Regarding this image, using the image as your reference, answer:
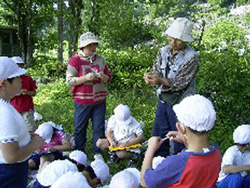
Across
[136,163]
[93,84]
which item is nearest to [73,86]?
[93,84]

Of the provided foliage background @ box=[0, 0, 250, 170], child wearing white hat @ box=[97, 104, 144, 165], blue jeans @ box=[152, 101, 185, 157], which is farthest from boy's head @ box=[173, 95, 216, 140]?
foliage background @ box=[0, 0, 250, 170]

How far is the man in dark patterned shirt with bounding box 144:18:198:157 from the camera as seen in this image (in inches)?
123

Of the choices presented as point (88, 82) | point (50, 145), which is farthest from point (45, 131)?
point (88, 82)

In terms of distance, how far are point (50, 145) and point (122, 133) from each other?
1.06 m

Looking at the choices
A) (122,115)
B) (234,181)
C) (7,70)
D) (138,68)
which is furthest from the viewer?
(138,68)

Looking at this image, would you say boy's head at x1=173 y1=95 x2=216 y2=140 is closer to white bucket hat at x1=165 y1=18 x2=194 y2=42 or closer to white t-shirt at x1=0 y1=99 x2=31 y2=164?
white t-shirt at x1=0 y1=99 x2=31 y2=164

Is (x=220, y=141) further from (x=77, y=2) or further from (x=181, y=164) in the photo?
(x=77, y=2)

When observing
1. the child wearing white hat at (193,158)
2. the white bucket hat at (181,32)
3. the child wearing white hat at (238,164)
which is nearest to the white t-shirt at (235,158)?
the child wearing white hat at (238,164)

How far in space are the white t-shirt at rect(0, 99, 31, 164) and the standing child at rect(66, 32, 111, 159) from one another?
1.71m

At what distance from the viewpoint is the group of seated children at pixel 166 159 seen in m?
1.71

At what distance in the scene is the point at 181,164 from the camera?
5.57ft

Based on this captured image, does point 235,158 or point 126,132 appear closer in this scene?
point 235,158

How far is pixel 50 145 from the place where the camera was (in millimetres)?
3766

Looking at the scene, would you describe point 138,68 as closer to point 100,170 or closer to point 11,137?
point 100,170
